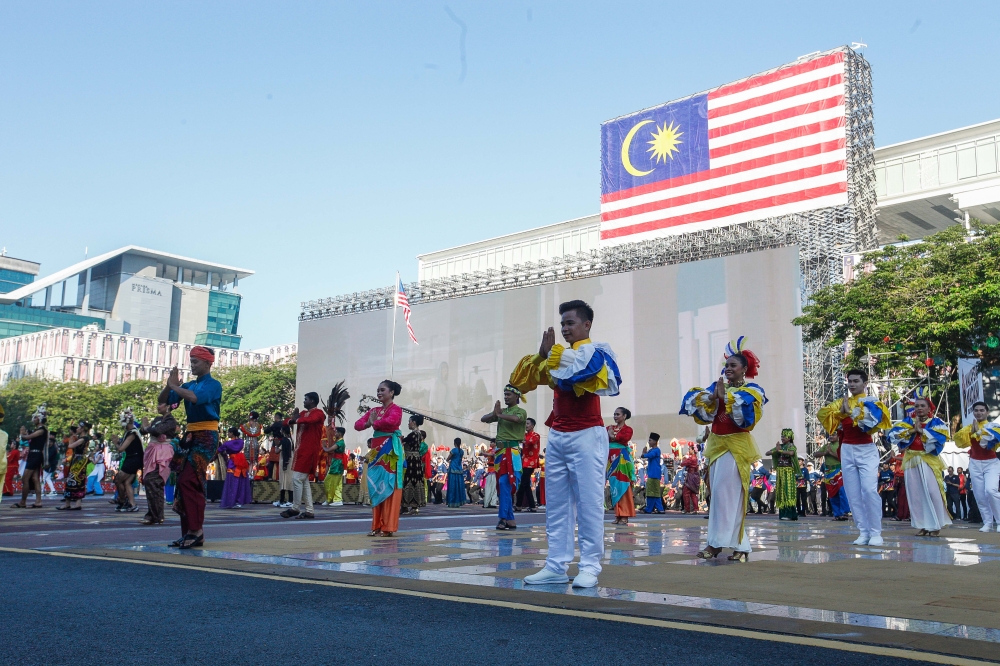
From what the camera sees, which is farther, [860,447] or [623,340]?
[623,340]

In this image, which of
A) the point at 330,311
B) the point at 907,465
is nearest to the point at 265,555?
the point at 907,465

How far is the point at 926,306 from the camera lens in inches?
1017

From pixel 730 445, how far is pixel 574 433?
2477 millimetres

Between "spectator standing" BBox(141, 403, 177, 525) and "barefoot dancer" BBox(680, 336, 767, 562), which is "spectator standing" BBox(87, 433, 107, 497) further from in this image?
"barefoot dancer" BBox(680, 336, 767, 562)

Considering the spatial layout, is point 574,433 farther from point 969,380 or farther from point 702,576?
point 969,380

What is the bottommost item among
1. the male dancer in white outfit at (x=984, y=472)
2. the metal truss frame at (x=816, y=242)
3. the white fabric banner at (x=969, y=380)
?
the male dancer in white outfit at (x=984, y=472)

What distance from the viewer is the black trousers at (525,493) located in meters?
19.2

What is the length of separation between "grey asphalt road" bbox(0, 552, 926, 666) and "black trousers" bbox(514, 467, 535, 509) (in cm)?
1427

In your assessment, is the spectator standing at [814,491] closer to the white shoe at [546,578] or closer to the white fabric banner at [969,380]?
the white fabric banner at [969,380]

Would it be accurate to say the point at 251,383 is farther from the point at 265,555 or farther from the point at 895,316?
the point at 265,555

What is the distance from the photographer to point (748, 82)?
124 ft

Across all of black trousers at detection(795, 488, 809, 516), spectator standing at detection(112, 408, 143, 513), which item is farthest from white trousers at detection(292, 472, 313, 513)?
black trousers at detection(795, 488, 809, 516)

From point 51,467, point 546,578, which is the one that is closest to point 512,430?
point 546,578

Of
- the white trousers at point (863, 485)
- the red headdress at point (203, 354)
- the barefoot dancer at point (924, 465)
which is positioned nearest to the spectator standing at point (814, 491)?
the barefoot dancer at point (924, 465)
